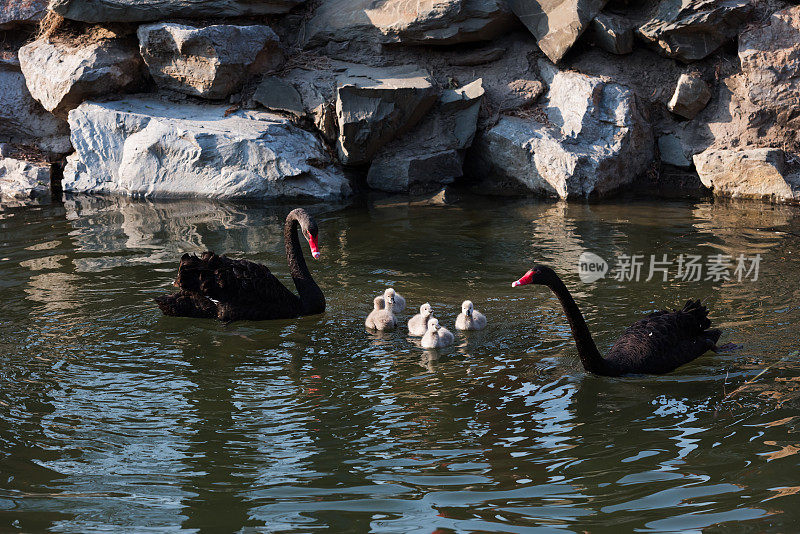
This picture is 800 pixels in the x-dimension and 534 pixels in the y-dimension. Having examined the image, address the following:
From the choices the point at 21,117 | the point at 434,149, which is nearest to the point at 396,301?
the point at 434,149

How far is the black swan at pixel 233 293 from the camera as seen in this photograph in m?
6.56

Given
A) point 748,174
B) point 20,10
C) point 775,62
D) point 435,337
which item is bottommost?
point 435,337

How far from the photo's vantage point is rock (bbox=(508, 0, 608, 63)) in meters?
11.7

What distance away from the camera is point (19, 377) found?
5434 mm

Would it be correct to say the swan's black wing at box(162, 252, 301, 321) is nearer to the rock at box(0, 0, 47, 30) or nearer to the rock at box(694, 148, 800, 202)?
the rock at box(694, 148, 800, 202)

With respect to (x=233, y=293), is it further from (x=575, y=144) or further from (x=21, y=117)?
(x=21, y=117)

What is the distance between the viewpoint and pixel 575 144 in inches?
449

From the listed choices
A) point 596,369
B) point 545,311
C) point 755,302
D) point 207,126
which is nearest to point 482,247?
point 545,311

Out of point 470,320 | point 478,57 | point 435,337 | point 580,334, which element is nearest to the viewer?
point 580,334

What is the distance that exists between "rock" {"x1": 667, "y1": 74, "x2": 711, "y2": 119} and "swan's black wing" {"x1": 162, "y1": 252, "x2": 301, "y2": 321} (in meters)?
7.16

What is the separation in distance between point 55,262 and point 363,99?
465 cm

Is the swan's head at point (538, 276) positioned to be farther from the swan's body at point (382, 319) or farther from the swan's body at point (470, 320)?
the swan's body at point (382, 319)

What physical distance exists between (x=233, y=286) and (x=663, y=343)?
315 centimetres

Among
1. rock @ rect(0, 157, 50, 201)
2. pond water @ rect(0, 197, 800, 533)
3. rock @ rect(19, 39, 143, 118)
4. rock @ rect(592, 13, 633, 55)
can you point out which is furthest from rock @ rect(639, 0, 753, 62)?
rock @ rect(0, 157, 50, 201)
